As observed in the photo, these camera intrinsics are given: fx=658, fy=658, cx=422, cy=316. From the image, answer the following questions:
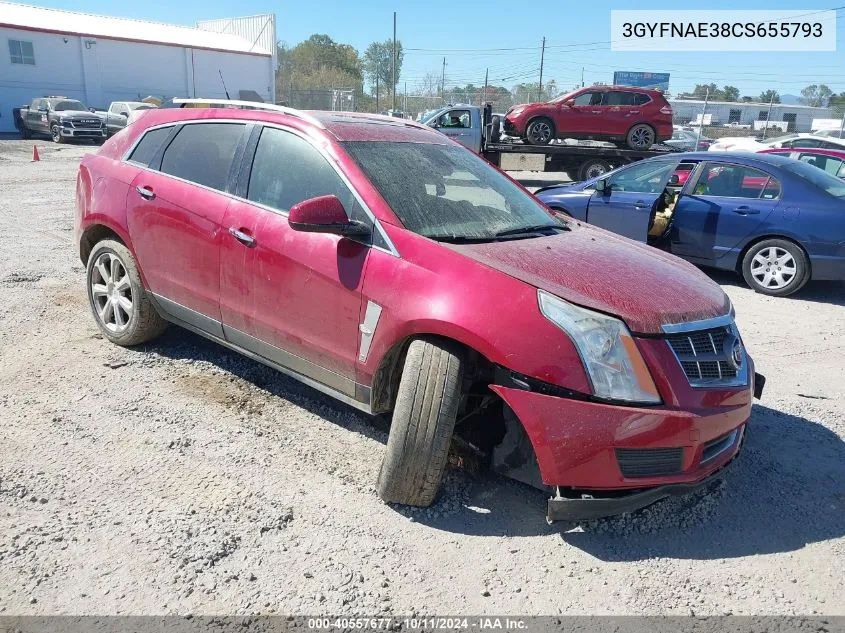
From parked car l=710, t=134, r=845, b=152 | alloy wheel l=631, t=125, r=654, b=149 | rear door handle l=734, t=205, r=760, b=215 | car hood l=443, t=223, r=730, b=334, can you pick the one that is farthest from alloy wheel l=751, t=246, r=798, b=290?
alloy wheel l=631, t=125, r=654, b=149

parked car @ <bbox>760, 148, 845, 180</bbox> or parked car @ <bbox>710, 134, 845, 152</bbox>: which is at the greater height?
parked car @ <bbox>710, 134, 845, 152</bbox>

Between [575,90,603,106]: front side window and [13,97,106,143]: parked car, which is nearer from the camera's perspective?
[575,90,603,106]: front side window

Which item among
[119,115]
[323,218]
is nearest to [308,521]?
[323,218]

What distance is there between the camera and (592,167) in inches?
674

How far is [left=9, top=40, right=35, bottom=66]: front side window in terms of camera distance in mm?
35406

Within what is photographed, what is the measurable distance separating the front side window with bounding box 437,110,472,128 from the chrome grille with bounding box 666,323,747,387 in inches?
612

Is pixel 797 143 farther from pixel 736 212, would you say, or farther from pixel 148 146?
pixel 148 146

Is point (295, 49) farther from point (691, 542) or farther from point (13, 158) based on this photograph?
point (691, 542)

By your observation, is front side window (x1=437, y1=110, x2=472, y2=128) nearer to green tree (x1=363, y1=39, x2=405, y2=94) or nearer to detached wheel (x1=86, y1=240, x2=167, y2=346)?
detached wheel (x1=86, y1=240, x2=167, y2=346)

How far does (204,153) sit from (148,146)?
2.12 feet

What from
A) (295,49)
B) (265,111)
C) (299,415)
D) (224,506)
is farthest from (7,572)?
(295,49)

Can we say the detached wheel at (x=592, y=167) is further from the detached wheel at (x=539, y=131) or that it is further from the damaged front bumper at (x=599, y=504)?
the damaged front bumper at (x=599, y=504)

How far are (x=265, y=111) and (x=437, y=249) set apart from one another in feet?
5.45

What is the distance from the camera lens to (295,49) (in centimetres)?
8331
